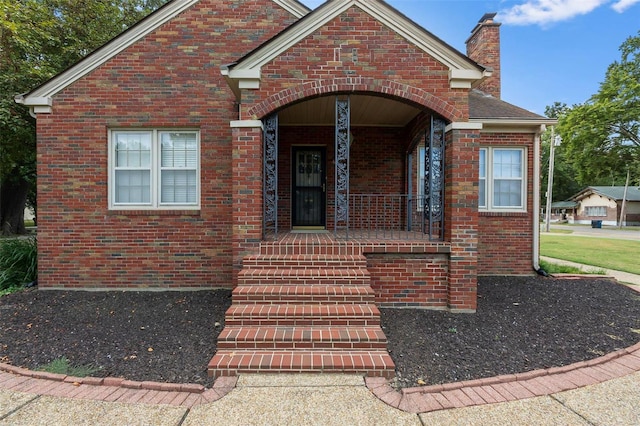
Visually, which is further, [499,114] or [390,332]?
[499,114]

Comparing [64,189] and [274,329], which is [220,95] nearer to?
[64,189]

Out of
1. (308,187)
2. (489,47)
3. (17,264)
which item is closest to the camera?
(17,264)

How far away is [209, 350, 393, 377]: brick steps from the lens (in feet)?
9.91

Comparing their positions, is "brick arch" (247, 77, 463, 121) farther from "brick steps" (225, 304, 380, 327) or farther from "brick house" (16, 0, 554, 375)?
"brick steps" (225, 304, 380, 327)

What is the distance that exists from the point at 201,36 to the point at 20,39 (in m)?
4.52

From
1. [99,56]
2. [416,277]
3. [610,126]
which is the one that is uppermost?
[610,126]

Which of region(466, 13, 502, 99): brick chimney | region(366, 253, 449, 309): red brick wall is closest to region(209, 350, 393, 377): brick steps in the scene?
region(366, 253, 449, 309): red brick wall

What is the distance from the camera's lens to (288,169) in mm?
7109

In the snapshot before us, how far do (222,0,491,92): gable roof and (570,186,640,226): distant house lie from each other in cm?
4550

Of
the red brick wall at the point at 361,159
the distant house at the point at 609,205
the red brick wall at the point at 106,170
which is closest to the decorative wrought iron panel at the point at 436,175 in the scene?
the red brick wall at the point at 361,159

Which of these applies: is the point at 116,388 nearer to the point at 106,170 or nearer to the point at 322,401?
the point at 322,401

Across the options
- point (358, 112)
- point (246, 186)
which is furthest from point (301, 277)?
point (358, 112)

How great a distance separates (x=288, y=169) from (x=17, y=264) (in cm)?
599

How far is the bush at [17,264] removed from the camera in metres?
6.09
